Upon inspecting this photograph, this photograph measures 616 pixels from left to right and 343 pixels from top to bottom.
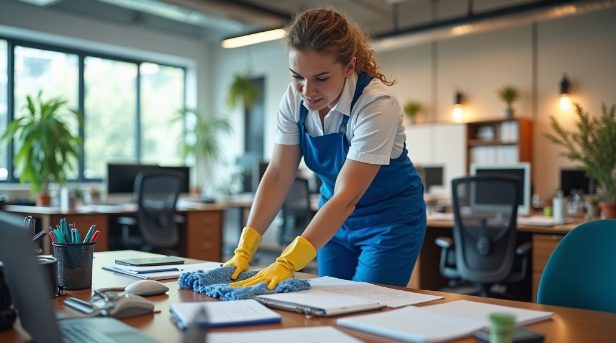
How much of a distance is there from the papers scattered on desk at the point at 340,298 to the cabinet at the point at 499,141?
5344 millimetres

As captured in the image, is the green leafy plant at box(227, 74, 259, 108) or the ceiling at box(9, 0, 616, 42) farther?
the green leafy plant at box(227, 74, 259, 108)

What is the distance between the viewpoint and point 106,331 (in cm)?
92

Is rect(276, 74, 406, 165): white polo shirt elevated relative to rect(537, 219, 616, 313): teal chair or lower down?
elevated

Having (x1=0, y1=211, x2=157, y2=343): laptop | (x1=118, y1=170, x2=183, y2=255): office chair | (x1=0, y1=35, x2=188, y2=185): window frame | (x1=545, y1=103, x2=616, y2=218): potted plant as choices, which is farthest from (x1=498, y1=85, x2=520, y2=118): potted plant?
(x1=0, y1=211, x2=157, y2=343): laptop

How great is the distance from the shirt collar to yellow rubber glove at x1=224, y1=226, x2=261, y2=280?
44 centimetres

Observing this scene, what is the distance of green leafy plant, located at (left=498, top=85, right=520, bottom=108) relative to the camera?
20.6 ft

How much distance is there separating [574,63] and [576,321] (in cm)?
580

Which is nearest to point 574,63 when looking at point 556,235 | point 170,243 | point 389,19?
point 389,19

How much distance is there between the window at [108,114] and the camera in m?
7.38

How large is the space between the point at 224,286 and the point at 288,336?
0.38 meters

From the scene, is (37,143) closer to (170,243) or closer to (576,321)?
(170,243)

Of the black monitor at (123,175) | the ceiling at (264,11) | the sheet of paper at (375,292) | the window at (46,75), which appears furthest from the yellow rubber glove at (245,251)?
the window at (46,75)

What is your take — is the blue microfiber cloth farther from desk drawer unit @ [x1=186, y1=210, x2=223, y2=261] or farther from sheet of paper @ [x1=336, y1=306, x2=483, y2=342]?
desk drawer unit @ [x1=186, y1=210, x2=223, y2=261]

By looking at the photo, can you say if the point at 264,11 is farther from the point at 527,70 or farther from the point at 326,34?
the point at 326,34
